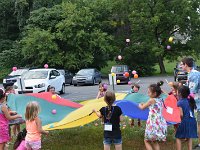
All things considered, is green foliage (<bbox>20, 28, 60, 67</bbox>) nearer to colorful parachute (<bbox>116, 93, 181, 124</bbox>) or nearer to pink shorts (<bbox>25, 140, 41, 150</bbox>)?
colorful parachute (<bbox>116, 93, 181, 124</bbox>)

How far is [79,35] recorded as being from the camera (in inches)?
1382

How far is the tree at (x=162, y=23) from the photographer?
38.1m

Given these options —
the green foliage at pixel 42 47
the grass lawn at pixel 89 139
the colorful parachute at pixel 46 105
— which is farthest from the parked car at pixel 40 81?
the green foliage at pixel 42 47

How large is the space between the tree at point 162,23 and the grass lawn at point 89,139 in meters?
28.3

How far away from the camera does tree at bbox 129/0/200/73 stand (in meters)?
38.1

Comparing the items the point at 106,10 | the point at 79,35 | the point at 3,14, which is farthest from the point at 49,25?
the point at 3,14

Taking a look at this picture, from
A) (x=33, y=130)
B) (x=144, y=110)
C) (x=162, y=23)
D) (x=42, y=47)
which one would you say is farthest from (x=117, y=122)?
(x=162, y=23)

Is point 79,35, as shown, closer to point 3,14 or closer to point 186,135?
point 3,14

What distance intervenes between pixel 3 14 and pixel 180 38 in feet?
66.5

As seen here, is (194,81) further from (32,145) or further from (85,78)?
(85,78)

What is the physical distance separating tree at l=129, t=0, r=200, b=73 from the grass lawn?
28.3 meters

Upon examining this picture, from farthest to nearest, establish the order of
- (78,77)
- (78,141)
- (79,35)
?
1. (79,35)
2. (78,77)
3. (78,141)

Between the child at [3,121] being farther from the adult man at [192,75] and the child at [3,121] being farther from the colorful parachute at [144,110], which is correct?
the adult man at [192,75]

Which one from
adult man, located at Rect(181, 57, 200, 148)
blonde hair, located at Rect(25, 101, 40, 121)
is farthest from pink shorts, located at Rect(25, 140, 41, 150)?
adult man, located at Rect(181, 57, 200, 148)
